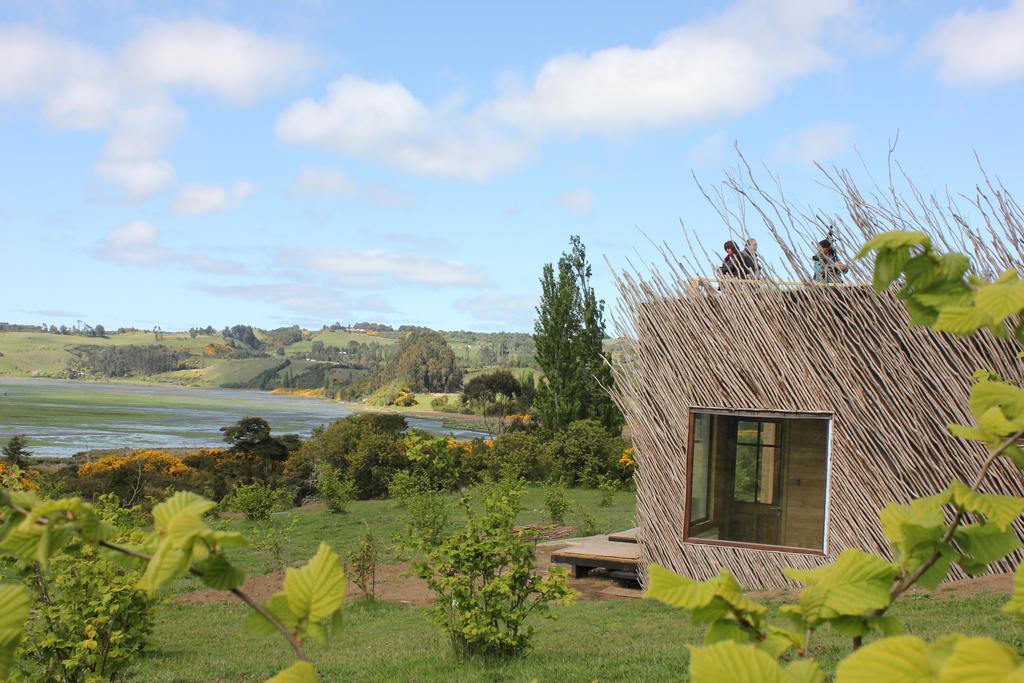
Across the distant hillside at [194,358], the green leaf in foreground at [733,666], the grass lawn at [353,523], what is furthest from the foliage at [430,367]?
the green leaf in foreground at [733,666]

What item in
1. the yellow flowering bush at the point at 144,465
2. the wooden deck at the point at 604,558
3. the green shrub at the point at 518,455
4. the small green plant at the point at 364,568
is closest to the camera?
the wooden deck at the point at 604,558

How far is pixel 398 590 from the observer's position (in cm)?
997

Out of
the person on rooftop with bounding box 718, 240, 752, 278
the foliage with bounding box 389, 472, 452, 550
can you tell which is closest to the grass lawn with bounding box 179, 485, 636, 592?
the foliage with bounding box 389, 472, 452, 550

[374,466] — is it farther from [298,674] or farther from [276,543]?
[298,674]

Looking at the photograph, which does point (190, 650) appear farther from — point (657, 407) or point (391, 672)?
point (657, 407)

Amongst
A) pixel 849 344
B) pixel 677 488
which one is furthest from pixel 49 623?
pixel 849 344

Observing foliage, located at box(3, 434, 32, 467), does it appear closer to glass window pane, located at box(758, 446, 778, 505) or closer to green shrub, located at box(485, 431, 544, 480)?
green shrub, located at box(485, 431, 544, 480)

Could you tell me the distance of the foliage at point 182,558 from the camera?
0.88 meters

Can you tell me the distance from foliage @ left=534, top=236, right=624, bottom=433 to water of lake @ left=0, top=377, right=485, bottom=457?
148 inches

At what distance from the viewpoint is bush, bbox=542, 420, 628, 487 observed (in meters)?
20.4

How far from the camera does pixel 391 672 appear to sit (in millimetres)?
5742

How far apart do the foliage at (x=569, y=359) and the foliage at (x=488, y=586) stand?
56.5 feet

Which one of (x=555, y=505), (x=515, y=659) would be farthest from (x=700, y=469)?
(x=555, y=505)

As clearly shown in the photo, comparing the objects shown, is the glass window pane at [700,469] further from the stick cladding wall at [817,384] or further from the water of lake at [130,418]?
the water of lake at [130,418]
